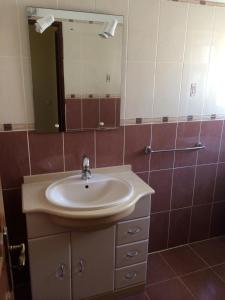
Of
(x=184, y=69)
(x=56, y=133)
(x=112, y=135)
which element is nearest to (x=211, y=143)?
(x=184, y=69)

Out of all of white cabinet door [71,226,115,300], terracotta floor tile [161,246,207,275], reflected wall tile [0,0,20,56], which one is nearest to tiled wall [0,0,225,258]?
reflected wall tile [0,0,20,56]

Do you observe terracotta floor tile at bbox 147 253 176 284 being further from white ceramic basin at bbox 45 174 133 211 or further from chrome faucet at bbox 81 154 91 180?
chrome faucet at bbox 81 154 91 180

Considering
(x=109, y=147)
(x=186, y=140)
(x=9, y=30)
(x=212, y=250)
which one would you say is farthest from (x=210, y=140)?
(x=9, y=30)

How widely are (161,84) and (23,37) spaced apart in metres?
0.94

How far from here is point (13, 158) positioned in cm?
166

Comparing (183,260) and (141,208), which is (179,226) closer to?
(183,260)

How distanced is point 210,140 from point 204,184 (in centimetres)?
39

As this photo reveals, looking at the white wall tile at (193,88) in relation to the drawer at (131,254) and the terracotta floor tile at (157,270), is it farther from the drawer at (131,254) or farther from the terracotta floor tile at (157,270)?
the terracotta floor tile at (157,270)

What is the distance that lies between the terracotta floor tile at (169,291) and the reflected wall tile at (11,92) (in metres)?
1.48

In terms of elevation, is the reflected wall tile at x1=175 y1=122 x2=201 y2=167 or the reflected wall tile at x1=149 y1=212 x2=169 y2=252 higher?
the reflected wall tile at x1=175 y1=122 x2=201 y2=167

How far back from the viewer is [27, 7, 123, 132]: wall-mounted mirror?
1542 mm

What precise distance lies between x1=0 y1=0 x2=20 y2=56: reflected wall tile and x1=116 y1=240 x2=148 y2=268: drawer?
1334 millimetres

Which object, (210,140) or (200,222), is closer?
(210,140)

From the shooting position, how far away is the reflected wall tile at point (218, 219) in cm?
241
